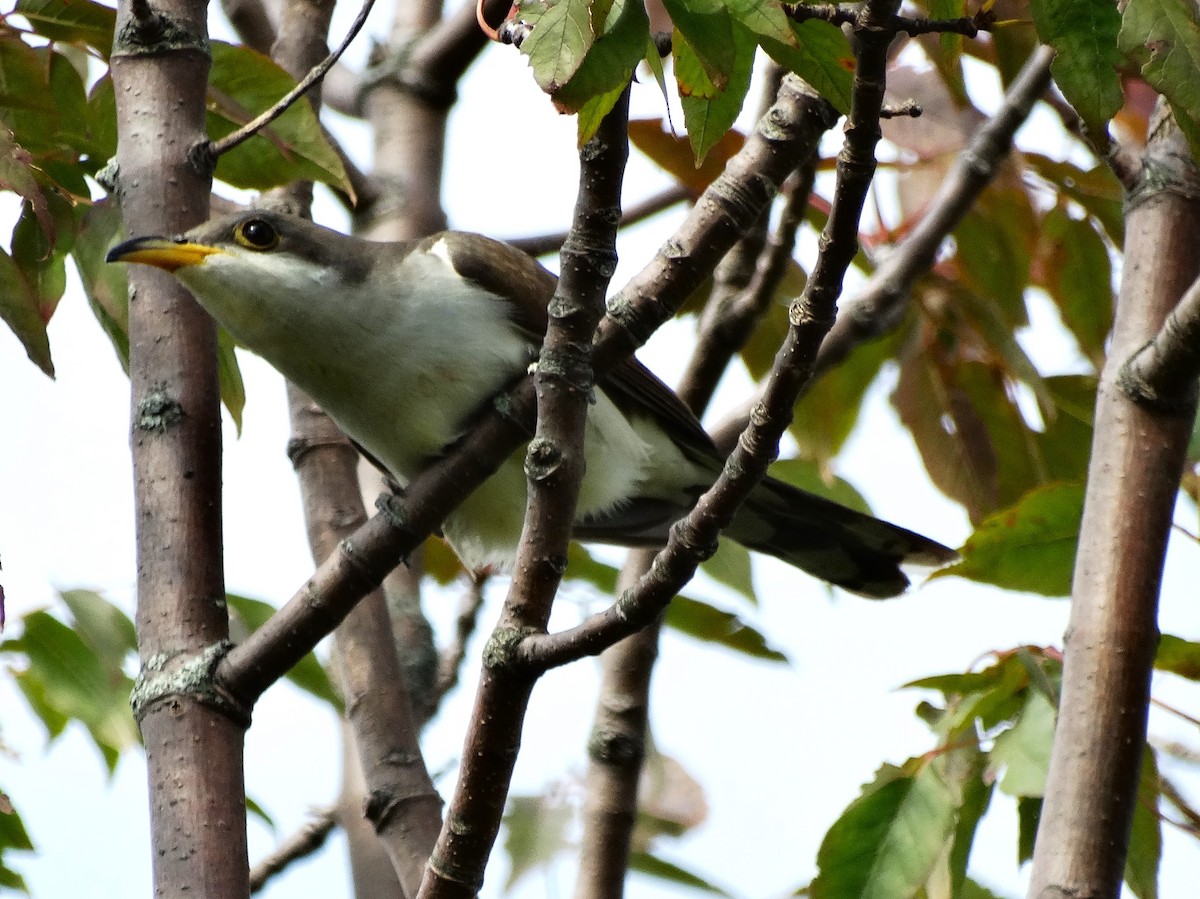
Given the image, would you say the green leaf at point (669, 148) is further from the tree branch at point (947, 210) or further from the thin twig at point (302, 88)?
the thin twig at point (302, 88)

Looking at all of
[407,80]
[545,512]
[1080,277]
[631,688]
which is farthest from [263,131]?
[1080,277]

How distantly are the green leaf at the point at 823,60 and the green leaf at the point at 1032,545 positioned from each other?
1371 millimetres

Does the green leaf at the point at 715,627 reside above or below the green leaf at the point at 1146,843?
above

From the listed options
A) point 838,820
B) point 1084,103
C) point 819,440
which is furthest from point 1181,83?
point 819,440

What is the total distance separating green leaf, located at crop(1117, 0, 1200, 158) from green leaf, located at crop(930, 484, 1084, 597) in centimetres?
140

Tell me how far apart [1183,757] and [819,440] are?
1.63 m

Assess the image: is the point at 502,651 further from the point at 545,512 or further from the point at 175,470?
the point at 175,470

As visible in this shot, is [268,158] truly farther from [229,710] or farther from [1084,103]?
[1084,103]

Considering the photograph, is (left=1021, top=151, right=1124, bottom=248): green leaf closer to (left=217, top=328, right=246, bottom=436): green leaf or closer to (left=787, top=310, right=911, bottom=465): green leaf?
(left=787, top=310, right=911, bottom=465): green leaf

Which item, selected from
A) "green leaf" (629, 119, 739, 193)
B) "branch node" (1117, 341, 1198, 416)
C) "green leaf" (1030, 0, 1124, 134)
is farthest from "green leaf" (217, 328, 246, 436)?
"green leaf" (1030, 0, 1124, 134)

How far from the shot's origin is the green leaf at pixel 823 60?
1.81m

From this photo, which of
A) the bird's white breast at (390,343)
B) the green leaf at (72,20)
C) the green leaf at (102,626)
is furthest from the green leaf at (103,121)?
the green leaf at (102,626)

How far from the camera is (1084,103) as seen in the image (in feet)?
5.43

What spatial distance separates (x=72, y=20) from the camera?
9.60 feet
